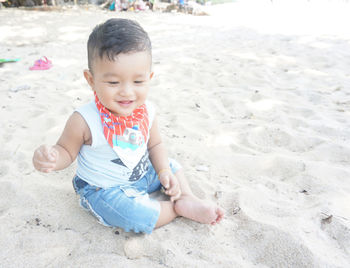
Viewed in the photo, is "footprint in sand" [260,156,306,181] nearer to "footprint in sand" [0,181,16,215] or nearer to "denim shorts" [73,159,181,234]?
"denim shorts" [73,159,181,234]

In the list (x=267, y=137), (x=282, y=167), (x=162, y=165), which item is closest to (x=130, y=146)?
(x=162, y=165)

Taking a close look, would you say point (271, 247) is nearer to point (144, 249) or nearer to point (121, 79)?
point (144, 249)

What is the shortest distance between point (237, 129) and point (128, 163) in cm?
125

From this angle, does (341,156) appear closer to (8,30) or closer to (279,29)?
(279,29)

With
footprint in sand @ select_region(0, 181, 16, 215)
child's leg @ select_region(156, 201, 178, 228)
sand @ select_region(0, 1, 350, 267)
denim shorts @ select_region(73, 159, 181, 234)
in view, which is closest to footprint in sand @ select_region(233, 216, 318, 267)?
sand @ select_region(0, 1, 350, 267)

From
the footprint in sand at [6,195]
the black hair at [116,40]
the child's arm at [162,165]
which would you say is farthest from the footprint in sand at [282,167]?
the footprint in sand at [6,195]

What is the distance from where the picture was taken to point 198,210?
5.26 feet

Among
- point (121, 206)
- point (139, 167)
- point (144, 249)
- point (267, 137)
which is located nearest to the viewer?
point (144, 249)

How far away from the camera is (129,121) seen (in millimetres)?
1630

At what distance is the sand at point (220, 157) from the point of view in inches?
55.6

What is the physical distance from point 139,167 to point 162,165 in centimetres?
13

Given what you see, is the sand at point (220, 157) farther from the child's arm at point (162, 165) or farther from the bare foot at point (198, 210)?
the child's arm at point (162, 165)

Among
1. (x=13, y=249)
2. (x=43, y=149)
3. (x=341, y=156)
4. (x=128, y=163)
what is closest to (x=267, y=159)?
(x=341, y=156)

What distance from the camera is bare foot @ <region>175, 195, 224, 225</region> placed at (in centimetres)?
157
